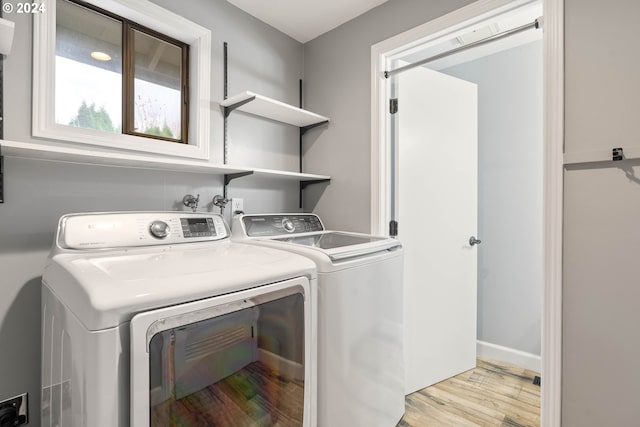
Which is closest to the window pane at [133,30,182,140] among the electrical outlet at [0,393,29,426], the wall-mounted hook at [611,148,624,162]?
the electrical outlet at [0,393,29,426]

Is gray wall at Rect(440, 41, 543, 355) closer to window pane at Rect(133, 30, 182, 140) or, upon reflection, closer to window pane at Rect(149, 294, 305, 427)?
window pane at Rect(149, 294, 305, 427)

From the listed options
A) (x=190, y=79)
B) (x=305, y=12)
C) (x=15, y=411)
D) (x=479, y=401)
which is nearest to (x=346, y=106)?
(x=305, y=12)

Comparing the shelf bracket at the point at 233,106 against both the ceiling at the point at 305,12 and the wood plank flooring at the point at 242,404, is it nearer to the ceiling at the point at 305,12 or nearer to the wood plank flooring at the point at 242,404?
the ceiling at the point at 305,12

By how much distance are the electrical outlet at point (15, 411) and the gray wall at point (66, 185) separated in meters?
0.02

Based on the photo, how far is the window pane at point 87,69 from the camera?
4.83ft

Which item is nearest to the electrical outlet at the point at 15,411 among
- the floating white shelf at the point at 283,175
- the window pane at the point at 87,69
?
the window pane at the point at 87,69

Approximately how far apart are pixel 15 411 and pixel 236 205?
1303mm

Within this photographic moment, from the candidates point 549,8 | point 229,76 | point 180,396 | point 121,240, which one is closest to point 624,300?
point 549,8

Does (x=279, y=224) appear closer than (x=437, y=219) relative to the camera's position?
Yes

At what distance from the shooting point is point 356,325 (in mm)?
1374

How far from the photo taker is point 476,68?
2.66 metres

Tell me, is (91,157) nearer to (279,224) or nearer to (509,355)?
(279,224)

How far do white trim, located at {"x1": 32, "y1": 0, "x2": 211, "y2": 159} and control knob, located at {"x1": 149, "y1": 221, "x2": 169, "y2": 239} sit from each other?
1.48 feet

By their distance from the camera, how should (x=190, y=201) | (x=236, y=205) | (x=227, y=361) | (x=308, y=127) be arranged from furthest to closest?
(x=308, y=127), (x=236, y=205), (x=190, y=201), (x=227, y=361)
